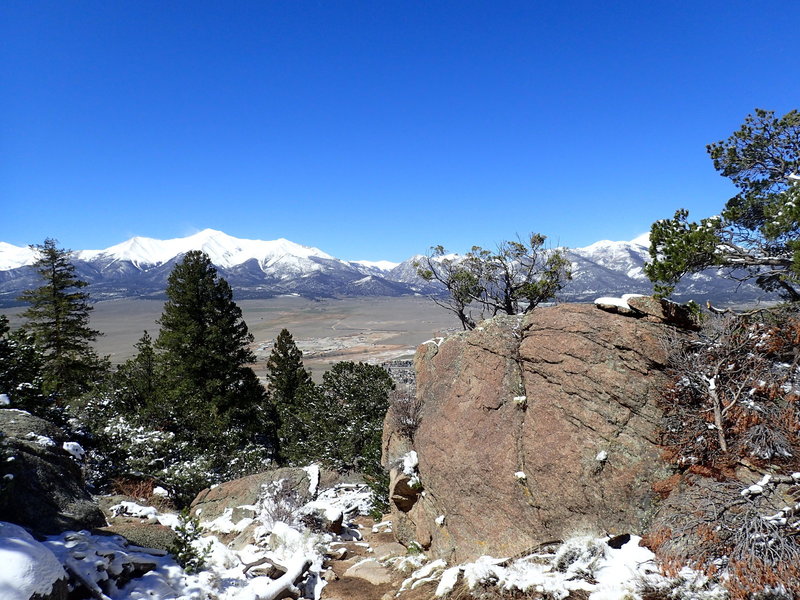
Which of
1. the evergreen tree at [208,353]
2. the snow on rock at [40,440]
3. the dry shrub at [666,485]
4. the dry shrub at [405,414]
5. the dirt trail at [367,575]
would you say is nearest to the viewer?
the dry shrub at [666,485]

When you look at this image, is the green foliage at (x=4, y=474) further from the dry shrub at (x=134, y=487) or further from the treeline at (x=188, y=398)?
the dry shrub at (x=134, y=487)

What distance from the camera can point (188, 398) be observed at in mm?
23922

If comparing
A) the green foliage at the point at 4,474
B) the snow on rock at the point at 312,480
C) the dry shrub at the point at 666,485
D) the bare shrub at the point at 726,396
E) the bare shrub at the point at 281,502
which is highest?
the bare shrub at the point at 726,396

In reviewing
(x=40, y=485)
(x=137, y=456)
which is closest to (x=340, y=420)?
(x=137, y=456)

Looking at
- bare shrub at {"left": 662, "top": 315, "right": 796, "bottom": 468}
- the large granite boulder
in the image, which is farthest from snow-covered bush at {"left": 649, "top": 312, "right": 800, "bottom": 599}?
the large granite boulder

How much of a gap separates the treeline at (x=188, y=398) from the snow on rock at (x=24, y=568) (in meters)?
9.85

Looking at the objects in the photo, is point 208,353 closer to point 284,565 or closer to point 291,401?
point 291,401

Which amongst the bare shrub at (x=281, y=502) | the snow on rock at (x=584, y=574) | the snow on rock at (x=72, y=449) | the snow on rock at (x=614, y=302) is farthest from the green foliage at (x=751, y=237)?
the snow on rock at (x=72, y=449)

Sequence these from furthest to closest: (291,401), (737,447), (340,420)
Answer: (291,401) < (340,420) < (737,447)

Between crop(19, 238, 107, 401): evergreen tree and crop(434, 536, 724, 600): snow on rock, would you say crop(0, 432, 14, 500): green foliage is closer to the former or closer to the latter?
crop(434, 536, 724, 600): snow on rock

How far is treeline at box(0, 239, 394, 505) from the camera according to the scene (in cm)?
1722

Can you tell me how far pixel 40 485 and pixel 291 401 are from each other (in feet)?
76.7

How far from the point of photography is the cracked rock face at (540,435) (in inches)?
305

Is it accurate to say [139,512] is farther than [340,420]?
No
